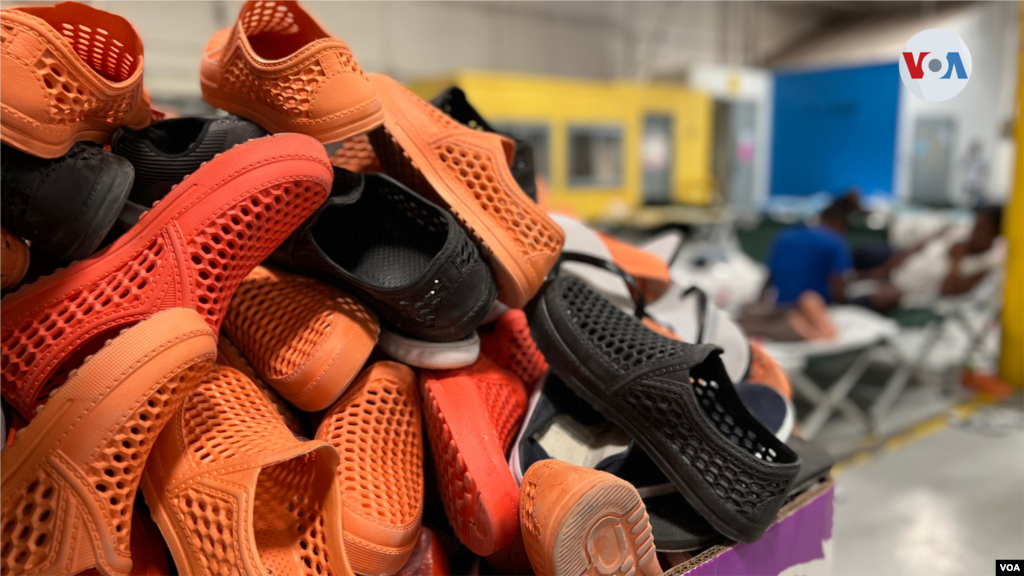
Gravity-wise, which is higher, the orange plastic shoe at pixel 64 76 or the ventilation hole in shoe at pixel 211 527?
the orange plastic shoe at pixel 64 76

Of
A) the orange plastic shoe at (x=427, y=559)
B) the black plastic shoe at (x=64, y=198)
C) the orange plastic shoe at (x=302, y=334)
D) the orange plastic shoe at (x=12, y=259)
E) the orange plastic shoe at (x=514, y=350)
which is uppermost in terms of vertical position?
the black plastic shoe at (x=64, y=198)

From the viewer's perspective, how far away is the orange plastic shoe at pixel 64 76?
0.69m

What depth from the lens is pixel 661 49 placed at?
1071cm

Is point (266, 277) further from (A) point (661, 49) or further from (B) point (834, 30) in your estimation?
(B) point (834, 30)

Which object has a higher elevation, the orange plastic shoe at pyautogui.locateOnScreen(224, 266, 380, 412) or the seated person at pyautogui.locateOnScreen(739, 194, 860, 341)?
the orange plastic shoe at pyautogui.locateOnScreen(224, 266, 380, 412)

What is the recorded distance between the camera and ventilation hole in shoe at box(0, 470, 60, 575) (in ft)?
2.20

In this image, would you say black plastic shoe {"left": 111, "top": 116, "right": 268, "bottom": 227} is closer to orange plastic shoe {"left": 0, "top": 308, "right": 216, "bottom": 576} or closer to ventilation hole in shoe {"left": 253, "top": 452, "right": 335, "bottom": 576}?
orange plastic shoe {"left": 0, "top": 308, "right": 216, "bottom": 576}

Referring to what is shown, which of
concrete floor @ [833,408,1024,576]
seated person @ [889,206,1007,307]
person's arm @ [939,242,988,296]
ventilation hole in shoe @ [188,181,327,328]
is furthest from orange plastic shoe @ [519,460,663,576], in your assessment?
person's arm @ [939,242,988,296]

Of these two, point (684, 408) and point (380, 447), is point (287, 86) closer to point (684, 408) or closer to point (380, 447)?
point (380, 447)

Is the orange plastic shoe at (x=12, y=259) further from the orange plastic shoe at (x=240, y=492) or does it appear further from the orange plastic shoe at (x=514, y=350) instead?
the orange plastic shoe at (x=514, y=350)

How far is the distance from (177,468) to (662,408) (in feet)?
1.96

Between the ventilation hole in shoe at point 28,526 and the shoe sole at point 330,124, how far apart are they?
0.49 m

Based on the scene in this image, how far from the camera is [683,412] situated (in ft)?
3.05

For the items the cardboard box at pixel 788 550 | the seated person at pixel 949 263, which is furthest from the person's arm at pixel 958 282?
the cardboard box at pixel 788 550
